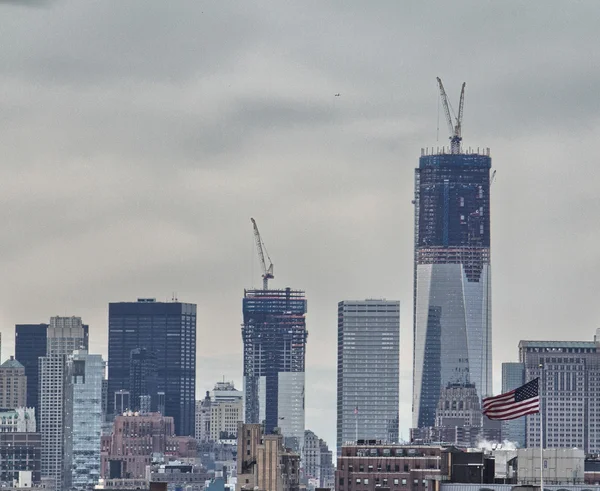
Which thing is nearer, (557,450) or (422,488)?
(557,450)

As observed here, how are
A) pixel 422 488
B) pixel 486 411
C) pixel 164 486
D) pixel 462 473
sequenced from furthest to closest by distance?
pixel 422 488 < pixel 462 473 < pixel 486 411 < pixel 164 486

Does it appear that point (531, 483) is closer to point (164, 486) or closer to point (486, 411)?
A: point (486, 411)

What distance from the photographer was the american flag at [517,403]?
507 ft

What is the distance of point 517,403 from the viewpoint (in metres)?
156

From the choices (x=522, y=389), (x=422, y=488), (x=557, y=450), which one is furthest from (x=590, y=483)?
(x=422, y=488)

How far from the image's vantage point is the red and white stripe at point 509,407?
6081 inches

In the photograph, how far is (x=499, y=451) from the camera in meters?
186

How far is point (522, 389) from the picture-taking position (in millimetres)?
155500

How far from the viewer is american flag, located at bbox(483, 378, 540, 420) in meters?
154

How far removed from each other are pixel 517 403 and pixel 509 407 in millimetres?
899

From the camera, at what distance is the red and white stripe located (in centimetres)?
15446

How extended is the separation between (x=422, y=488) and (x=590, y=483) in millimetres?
32138

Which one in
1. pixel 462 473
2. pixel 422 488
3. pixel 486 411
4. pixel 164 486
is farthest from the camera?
pixel 422 488

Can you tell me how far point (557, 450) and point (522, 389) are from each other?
15.9 metres
